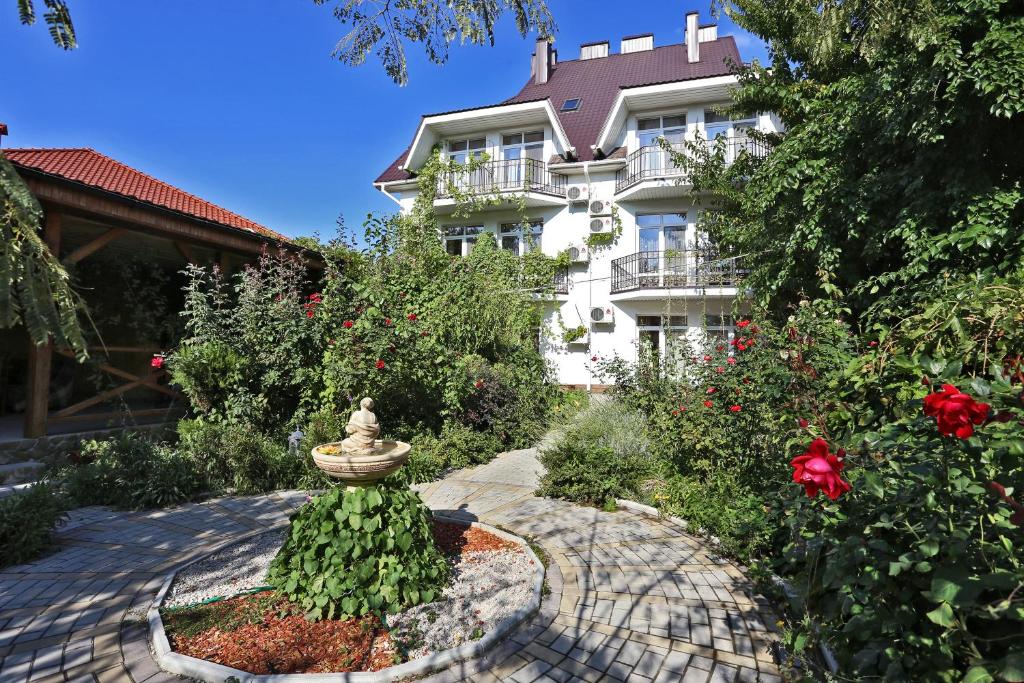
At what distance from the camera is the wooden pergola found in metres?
6.49

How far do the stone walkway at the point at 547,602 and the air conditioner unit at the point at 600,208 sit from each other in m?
11.3

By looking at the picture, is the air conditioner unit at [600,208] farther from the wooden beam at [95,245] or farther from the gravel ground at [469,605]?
the gravel ground at [469,605]

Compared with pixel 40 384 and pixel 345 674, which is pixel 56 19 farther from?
pixel 40 384

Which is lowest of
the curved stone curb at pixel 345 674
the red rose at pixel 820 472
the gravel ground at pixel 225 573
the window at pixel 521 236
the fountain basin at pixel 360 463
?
the gravel ground at pixel 225 573

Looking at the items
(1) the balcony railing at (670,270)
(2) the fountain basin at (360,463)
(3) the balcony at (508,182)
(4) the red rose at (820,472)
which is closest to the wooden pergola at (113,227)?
(2) the fountain basin at (360,463)

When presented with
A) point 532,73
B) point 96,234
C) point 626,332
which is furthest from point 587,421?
point 532,73

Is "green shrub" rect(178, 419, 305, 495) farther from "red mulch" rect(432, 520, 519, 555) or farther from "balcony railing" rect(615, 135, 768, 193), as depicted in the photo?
"balcony railing" rect(615, 135, 768, 193)

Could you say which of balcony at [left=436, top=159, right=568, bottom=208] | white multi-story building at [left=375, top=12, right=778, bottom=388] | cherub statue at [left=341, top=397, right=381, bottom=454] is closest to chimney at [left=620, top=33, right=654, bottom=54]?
white multi-story building at [left=375, top=12, right=778, bottom=388]

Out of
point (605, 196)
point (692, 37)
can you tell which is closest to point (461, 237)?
point (605, 196)

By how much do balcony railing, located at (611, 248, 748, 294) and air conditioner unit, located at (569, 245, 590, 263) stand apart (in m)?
0.89

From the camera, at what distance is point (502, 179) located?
1577 cm

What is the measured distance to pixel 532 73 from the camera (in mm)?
19672

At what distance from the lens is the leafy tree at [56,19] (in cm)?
186

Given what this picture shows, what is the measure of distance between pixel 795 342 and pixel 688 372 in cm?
268
